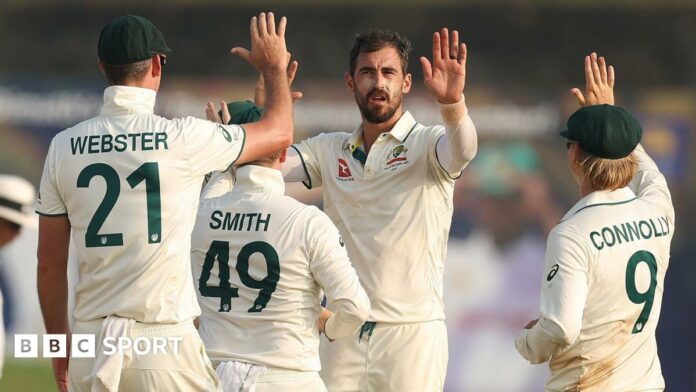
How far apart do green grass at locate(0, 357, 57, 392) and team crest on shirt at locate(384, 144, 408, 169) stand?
16.6ft

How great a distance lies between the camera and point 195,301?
15.8 ft

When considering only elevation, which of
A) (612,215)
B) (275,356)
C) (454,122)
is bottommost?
(275,356)

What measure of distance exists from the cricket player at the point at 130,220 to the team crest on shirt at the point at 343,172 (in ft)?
4.77

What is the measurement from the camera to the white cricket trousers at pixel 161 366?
4641mm

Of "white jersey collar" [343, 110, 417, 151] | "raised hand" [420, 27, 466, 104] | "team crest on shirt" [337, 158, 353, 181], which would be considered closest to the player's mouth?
"white jersey collar" [343, 110, 417, 151]

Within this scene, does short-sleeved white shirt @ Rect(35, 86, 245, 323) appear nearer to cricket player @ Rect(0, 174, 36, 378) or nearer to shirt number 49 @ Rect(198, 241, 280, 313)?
shirt number 49 @ Rect(198, 241, 280, 313)

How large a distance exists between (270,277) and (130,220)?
63 cm

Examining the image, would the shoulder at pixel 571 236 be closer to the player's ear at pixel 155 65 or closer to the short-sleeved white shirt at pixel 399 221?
the short-sleeved white shirt at pixel 399 221

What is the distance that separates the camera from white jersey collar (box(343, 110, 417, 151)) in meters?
6.18

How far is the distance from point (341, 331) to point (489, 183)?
18.0 ft

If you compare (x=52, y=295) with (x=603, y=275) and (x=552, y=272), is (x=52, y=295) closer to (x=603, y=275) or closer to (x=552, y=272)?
(x=552, y=272)

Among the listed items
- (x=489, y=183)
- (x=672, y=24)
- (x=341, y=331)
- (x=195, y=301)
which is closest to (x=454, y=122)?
(x=341, y=331)

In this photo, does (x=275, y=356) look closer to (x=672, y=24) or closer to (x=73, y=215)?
(x=73, y=215)

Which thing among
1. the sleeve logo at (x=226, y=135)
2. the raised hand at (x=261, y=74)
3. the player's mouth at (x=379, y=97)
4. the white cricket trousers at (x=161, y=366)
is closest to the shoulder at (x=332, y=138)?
the player's mouth at (x=379, y=97)
